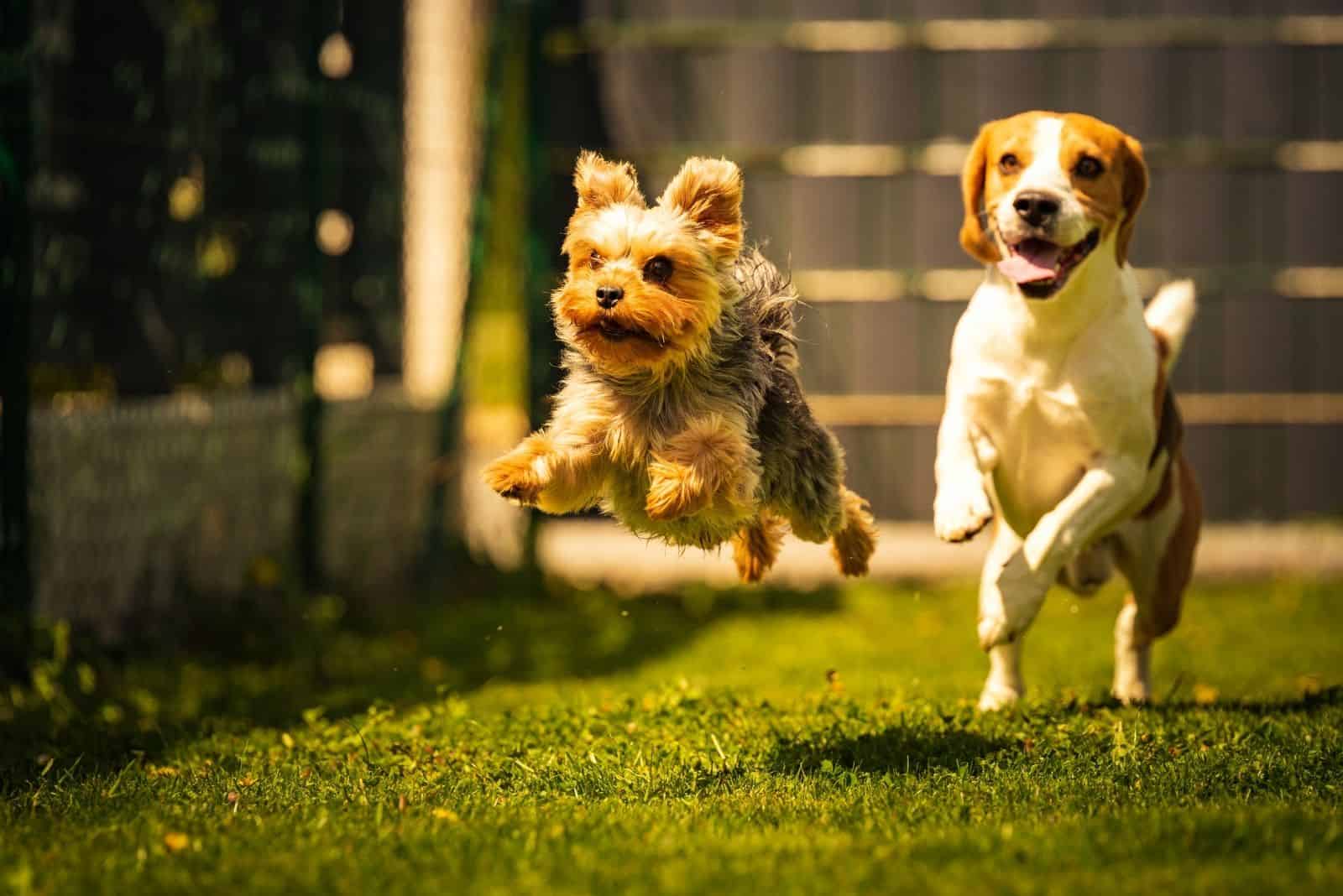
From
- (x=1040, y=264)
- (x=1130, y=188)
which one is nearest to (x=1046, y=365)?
(x=1040, y=264)

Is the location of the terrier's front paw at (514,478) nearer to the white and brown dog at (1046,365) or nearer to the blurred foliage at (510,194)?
the white and brown dog at (1046,365)

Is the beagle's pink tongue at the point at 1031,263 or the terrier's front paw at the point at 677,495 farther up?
the beagle's pink tongue at the point at 1031,263

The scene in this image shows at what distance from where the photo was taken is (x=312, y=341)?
9.23 metres

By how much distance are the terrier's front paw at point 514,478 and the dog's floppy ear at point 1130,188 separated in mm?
1998

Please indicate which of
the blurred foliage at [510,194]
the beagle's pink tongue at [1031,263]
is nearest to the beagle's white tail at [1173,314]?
the beagle's pink tongue at [1031,263]

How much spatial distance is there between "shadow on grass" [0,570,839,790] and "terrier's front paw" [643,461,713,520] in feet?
6.52

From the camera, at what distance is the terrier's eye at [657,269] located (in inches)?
179

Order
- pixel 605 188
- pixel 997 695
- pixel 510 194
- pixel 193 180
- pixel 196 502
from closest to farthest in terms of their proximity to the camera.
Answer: pixel 605 188, pixel 997 695, pixel 196 502, pixel 193 180, pixel 510 194

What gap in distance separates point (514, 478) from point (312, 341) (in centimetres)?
488

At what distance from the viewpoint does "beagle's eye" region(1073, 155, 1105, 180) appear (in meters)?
5.39

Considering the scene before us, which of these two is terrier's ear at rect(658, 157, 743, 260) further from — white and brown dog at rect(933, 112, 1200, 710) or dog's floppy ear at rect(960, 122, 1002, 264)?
dog's floppy ear at rect(960, 122, 1002, 264)

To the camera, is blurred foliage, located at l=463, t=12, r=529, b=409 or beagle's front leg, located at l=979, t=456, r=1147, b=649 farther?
blurred foliage, located at l=463, t=12, r=529, b=409

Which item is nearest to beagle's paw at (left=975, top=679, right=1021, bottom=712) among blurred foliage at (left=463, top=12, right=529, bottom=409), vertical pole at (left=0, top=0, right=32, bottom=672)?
vertical pole at (left=0, top=0, right=32, bottom=672)

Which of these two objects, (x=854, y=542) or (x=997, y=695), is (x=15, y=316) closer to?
(x=854, y=542)
